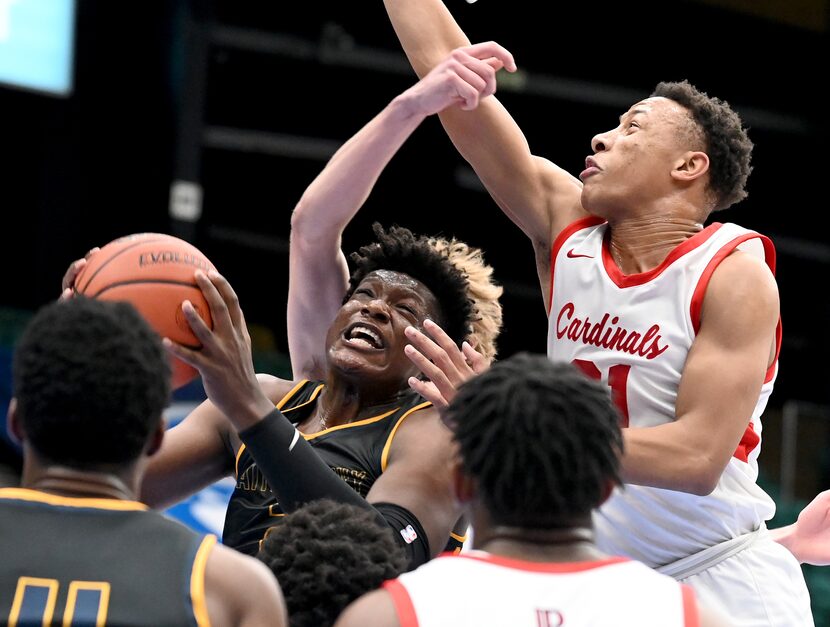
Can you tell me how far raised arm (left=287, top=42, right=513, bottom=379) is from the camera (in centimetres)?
377

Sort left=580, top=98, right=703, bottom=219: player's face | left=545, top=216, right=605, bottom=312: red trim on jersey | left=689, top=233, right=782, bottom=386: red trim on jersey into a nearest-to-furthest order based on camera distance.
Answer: left=689, top=233, right=782, bottom=386: red trim on jersey
left=580, top=98, right=703, bottom=219: player's face
left=545, top=216, right=605, bottom=312: red trim on jersey

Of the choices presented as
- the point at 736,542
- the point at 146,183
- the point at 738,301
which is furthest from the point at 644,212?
the point at 146,183

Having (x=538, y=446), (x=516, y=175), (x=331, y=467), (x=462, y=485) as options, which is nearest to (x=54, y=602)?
(x=462, y=485)

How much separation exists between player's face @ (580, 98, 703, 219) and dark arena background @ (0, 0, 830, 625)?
4.15 m

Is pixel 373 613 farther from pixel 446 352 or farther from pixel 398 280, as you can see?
pixel 398 280

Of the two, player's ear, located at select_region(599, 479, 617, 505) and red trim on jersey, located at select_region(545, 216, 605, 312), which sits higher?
red trim on jersey, located at select_region(545, 216, 605, 312)

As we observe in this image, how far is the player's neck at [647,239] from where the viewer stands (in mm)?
3617

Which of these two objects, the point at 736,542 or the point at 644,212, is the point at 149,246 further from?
the point at 736,542

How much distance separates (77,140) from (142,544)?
23.7 ft

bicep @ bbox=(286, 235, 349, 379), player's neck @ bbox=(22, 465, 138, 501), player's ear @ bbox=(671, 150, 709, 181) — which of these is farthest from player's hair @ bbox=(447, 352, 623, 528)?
bicep @ bbox=(286, 235, 349, 379)

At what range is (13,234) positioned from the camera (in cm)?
930

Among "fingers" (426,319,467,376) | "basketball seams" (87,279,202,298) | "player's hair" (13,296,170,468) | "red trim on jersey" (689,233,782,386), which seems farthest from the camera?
"red trim on jersey" (689,233,782,386)

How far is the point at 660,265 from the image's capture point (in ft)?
11.6

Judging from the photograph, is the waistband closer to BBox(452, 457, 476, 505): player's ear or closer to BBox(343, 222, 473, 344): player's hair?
BBox(343, 222, 473, 344): player's hair
